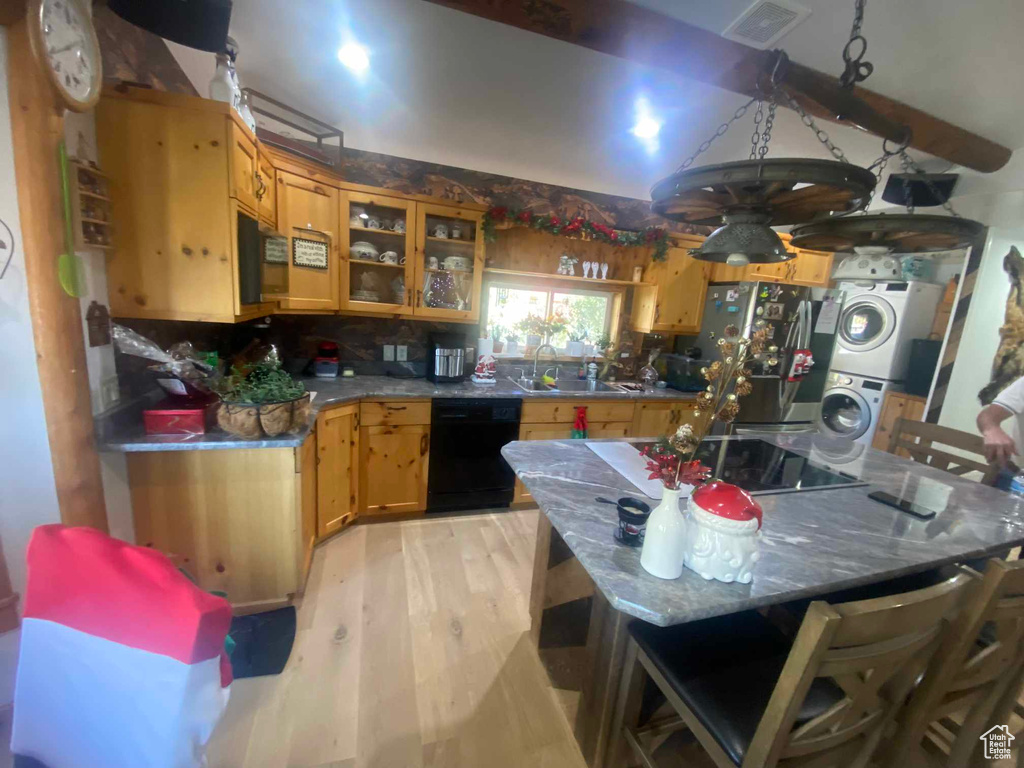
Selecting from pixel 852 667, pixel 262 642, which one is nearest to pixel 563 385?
pixel 262 642

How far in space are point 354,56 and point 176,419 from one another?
1.74 m

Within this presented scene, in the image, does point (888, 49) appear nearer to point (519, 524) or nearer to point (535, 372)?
point (535, 372)

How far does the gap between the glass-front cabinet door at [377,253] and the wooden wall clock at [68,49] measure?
1.34 metres

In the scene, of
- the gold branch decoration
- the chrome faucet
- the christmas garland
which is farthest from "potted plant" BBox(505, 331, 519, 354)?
the gold branch decoration

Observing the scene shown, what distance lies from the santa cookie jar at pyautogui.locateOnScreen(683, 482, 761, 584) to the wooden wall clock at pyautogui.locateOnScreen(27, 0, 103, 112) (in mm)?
2090

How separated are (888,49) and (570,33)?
1330 millimetres

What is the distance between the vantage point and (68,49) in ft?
3.79

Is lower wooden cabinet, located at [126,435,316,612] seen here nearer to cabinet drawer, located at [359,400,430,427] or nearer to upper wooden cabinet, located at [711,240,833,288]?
cabinet drawer, located at [359,400,430,427]

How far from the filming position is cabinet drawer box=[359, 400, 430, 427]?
2.54 metres

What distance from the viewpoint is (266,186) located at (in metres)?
2.10

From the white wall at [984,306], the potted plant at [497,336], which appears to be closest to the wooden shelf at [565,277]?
the potted plant at [497,336]

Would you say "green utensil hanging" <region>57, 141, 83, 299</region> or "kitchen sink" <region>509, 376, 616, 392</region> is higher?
"green utensil hanging" <region>57, 141, 83, 299</region>

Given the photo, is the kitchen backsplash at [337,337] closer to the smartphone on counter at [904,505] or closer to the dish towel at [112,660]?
the dish towel at [112,660]

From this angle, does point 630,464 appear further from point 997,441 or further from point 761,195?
point 997,441
